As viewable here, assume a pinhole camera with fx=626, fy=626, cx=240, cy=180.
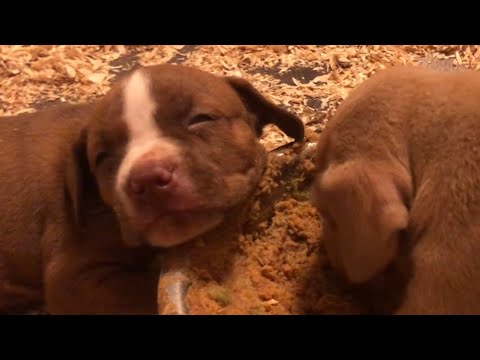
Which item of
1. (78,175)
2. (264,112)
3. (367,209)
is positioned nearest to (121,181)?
(78,175)

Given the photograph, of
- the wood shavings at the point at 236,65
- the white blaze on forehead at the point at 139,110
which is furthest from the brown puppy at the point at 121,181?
the wood shavings at the point at 236,65

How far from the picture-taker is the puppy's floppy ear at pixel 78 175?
2.54 metres

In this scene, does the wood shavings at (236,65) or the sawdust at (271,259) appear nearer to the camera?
the sawdust at (271,259)

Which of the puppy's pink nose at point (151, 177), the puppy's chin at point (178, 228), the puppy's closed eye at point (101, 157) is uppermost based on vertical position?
the puppy's pink nose at point (151, 177)

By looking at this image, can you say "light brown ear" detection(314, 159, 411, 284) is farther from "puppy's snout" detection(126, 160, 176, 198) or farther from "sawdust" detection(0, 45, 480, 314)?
"puppy's snout" detection(126, 160, 176, 198)

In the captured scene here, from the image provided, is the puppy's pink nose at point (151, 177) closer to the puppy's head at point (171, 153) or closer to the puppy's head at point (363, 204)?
the puppy's head at point (171, 153)

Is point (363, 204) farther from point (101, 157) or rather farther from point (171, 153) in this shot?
point (101, 157)

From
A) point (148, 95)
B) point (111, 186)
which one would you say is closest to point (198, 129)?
point (148, 95)

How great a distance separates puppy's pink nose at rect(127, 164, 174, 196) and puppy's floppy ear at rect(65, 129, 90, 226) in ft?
1.59

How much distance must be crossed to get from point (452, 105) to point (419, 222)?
0.39 meters

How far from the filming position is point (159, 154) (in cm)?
219

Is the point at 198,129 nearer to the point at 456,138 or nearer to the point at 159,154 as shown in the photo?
the point at 159,154

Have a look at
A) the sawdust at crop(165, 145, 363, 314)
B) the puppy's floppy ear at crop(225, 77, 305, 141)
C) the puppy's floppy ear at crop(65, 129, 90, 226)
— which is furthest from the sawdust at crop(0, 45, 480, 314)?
the puppy's floppy ear at crop(65, 129, 90, 226)

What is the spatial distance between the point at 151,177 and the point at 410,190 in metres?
0.85
